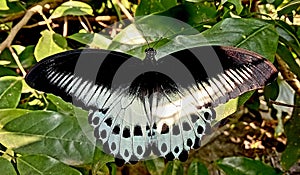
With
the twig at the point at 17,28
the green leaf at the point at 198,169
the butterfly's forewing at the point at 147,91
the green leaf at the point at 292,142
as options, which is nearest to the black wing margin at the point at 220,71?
the butterfly's forewing at the point at 147,91

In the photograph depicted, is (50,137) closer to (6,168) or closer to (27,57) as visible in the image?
(6,168)

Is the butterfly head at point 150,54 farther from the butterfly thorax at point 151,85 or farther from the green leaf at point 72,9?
the green leaf at point 72,9

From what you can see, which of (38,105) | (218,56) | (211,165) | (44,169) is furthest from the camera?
(211,165)

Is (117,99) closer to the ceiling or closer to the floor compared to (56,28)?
closer to the ceiling

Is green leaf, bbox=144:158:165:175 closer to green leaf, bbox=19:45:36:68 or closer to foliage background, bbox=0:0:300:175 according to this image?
foliage background, bbox=0:0:300:175

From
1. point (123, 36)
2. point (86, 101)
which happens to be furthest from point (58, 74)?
point (123, 36)

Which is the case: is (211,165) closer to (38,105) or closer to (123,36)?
(38,105)
